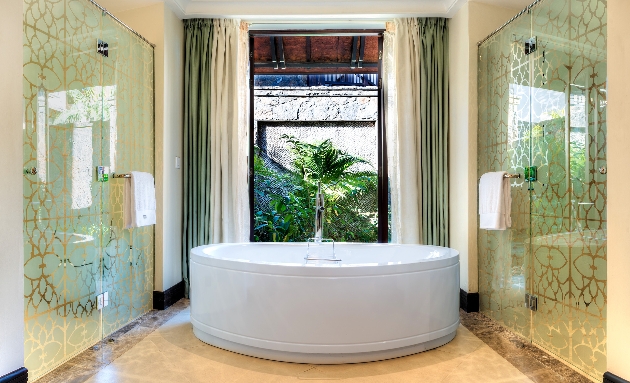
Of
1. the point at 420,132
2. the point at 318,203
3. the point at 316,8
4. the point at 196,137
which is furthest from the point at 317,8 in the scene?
the point at 318,203

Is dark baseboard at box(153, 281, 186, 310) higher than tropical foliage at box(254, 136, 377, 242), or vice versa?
tropical foliage at box(254, 136, 377, 242)

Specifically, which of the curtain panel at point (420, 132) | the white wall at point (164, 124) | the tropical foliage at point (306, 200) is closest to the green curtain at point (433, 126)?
the curtain panel at point (420, 132)

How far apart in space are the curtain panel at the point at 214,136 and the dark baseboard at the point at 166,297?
0.16 m

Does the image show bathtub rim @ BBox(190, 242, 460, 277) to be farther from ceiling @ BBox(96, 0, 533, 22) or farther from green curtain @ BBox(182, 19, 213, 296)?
ceiling @ BBox(96, 0, 533, 22)

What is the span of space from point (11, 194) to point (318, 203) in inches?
78.0

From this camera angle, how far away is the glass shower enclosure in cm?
210

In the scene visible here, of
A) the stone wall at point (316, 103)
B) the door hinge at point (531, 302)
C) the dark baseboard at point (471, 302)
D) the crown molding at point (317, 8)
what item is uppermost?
the crown molding at point (317, 8)

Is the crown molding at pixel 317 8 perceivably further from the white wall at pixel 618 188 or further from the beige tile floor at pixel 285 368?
the beige tile floor at pixel 285 368

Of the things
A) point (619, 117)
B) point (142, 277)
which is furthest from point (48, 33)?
point (619, 117)

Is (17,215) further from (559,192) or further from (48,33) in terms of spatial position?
(559,192)

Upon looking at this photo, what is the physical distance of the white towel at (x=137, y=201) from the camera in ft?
9.51

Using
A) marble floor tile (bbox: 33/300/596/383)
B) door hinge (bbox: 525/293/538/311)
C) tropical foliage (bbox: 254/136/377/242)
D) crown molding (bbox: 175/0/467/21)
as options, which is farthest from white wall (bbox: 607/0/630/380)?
tropical foliage (bbox: 254/136/377/242)

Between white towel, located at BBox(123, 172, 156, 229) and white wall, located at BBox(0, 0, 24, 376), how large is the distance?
0.93 m

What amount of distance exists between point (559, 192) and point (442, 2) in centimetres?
196
